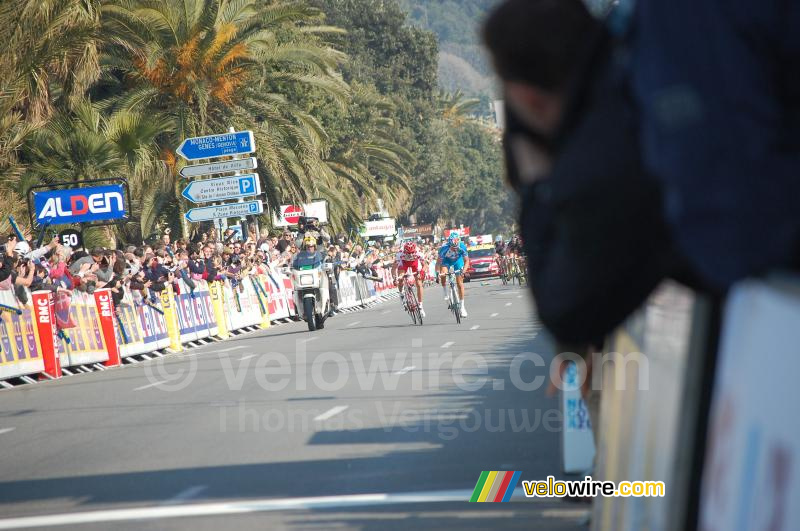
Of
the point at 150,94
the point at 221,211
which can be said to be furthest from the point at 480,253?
the point at 150,94

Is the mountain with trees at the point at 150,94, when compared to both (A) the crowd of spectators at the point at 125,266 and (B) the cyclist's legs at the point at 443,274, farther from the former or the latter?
(B) the cyclist's legs at the point at 443,274

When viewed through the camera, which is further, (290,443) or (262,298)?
(262,298)

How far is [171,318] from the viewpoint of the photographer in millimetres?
25578


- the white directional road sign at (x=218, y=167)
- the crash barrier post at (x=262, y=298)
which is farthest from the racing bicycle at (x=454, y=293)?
the white directional road sign at (x=218, y=167)

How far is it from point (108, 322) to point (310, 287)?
21.4 feet

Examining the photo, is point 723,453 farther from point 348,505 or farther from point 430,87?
point 430,87

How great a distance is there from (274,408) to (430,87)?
243ft

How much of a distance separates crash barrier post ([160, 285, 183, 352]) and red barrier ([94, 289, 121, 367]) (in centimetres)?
300

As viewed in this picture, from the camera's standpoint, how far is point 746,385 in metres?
1.88

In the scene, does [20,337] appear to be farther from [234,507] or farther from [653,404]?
[653,404]

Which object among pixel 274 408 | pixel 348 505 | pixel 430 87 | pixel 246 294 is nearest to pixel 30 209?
pixel 246 294

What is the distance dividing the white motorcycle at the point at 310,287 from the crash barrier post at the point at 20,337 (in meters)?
8.53

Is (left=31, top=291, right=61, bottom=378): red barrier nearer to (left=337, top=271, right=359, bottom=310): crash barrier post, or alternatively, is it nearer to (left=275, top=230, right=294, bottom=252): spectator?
(left=275, top=230, right=294, bottom=252): spectator

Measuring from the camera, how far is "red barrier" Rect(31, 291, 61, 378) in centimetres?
1956
